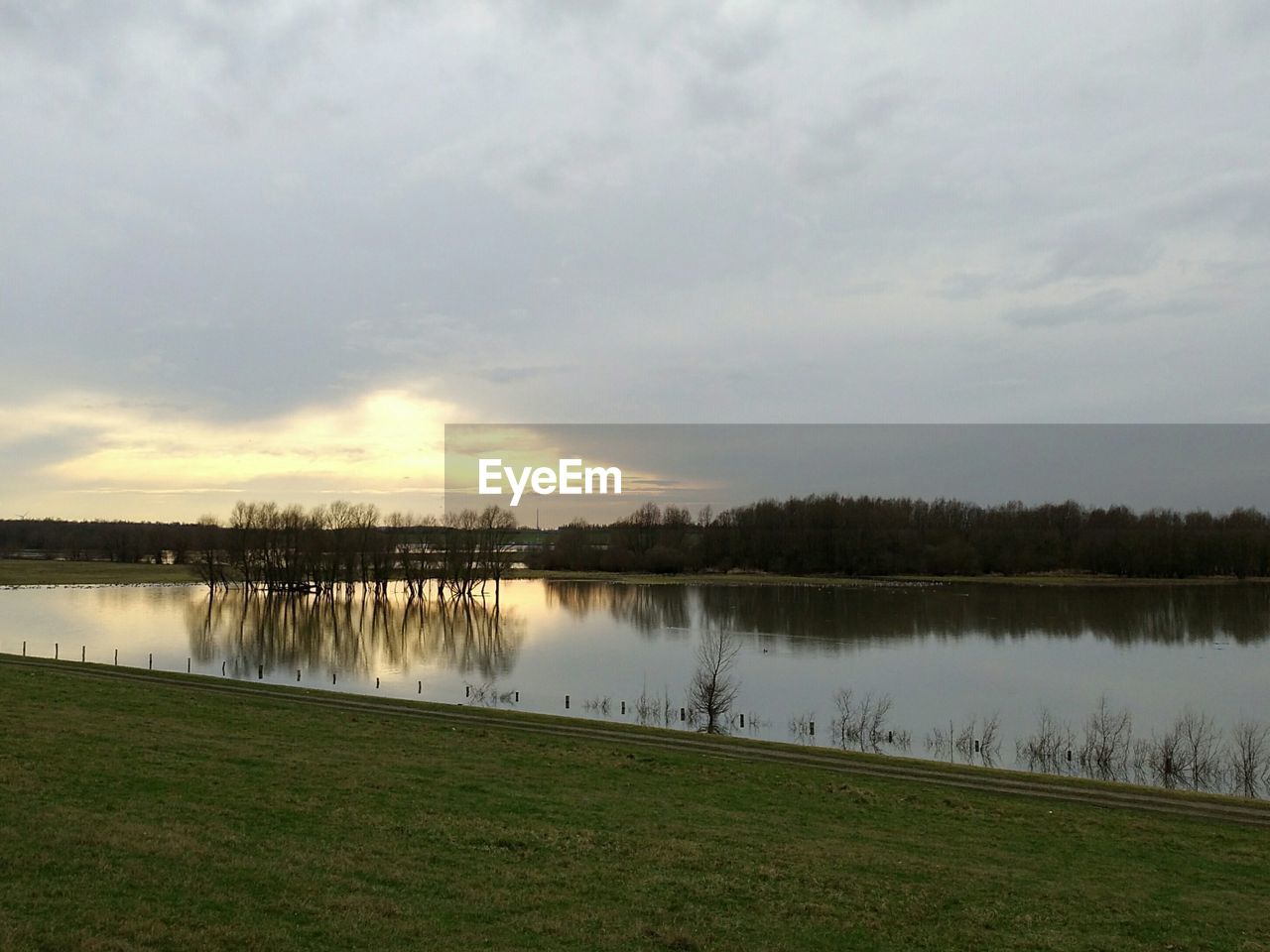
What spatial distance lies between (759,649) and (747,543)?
8259cm

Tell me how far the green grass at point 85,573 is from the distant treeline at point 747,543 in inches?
173

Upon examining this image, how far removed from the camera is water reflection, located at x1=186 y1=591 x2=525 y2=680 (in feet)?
121

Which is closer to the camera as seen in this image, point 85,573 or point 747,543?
point 85,573

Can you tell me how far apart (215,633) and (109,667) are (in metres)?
18.4

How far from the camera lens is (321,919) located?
7.01 meters

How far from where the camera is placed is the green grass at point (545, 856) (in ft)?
23.6

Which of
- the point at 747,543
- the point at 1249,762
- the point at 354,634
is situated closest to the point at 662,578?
the point at 747,543

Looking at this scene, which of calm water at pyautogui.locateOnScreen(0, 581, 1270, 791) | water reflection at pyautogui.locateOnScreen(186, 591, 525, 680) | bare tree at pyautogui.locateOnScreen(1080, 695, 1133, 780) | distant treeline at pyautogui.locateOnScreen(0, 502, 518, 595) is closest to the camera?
bare tree at pyautogui.locateOnScreen(1080, 695, 1133, 780)

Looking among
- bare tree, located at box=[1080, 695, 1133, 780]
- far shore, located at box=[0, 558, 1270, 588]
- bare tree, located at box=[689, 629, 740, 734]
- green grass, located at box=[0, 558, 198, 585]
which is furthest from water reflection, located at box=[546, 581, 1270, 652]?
green grass, located at box=[0, 558, 198, 585]

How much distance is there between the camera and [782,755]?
18625 millimetres

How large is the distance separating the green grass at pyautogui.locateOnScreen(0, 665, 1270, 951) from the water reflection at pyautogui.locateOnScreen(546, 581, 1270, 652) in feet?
90.8

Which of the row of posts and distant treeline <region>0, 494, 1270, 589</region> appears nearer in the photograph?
the row of posts

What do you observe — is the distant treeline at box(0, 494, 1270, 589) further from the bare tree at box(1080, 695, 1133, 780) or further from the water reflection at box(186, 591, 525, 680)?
the bare tree at box(1080, 695, 1133, 780)

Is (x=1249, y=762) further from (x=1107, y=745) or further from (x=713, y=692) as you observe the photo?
(x=713, y=692)
